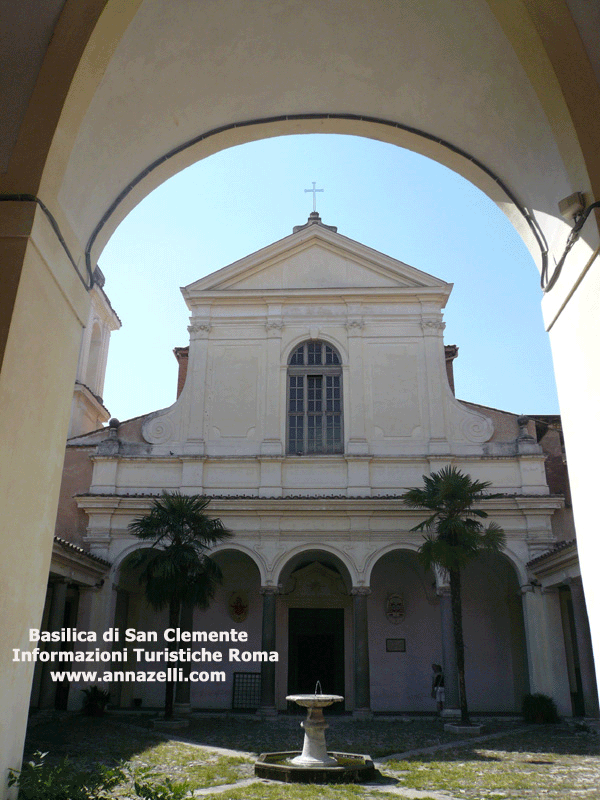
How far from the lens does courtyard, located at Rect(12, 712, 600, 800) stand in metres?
8.89

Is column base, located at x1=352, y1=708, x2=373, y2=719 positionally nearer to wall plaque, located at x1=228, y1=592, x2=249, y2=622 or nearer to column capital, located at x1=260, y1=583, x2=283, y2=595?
column capital, located at x1=260, y1=583, x2=283, y2=595

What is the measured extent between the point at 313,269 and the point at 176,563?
11226 mm

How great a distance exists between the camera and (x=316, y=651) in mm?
20609

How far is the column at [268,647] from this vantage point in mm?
17734

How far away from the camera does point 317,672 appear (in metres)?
20.4

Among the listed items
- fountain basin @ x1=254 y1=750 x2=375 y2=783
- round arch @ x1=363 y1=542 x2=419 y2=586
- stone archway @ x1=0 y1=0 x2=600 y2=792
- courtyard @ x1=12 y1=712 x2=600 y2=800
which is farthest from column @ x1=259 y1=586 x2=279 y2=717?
stone archway @ x1=0 y1=0 x2=600 y2=792

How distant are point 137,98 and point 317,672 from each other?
18679 mm

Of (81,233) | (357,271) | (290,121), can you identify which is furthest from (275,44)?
(357,271)

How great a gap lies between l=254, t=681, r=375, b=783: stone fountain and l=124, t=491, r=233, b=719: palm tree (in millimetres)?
5557

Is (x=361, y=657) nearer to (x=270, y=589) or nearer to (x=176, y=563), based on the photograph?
(x=270, y=589)

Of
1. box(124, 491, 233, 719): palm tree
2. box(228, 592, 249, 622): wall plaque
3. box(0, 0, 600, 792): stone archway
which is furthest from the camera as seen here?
box(228, 592, 249, 622): wall plaque

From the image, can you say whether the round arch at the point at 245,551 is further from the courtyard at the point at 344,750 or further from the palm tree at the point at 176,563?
the courtyard at the point at 344,750

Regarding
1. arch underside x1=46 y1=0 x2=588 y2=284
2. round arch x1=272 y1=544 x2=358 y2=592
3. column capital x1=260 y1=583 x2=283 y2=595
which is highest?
arch underside x1=46 y1=0 x2=588 y2=284

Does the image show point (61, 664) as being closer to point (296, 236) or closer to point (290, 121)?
point (296, 236)
